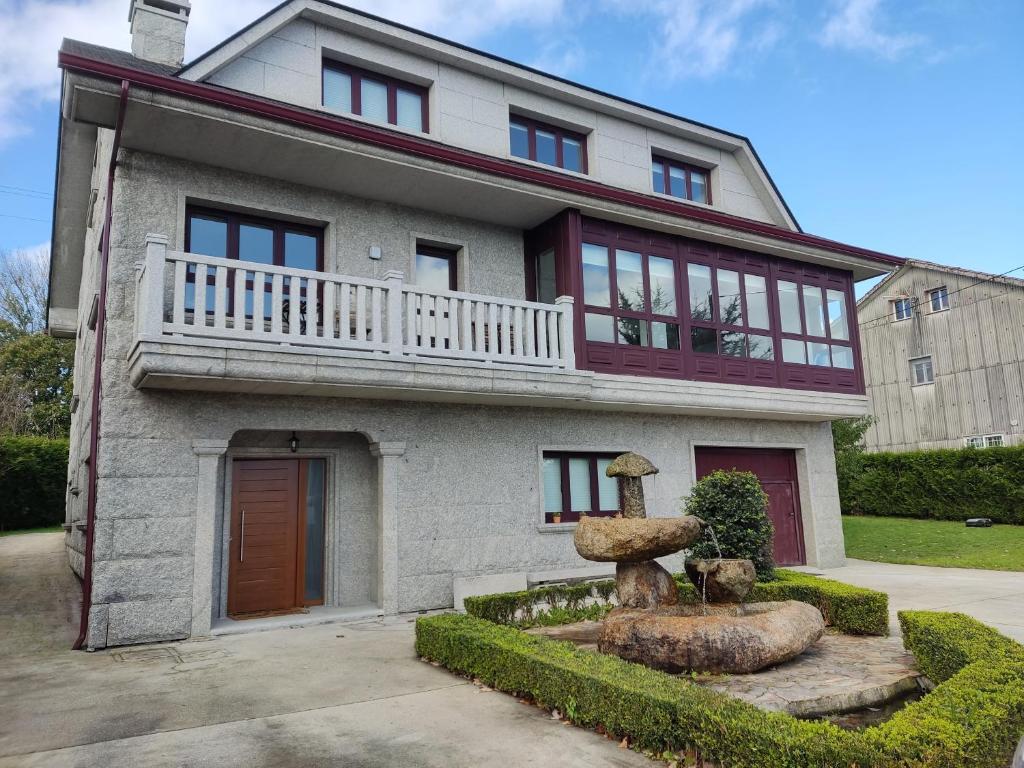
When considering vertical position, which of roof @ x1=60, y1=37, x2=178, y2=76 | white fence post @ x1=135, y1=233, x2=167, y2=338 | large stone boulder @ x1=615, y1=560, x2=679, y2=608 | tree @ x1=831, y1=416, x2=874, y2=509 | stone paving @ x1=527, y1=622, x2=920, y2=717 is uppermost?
roof @ x1=60, y1=37, x2=178, y2=76

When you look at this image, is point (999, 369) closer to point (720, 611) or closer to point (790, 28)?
point (790, 28)

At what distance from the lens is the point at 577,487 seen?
1248 cm

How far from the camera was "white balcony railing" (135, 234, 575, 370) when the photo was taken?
823 centimetres

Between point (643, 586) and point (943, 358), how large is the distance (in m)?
25.1

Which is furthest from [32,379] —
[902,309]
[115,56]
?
[902,309]

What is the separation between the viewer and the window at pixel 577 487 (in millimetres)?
12172

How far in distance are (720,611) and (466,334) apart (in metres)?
4.93

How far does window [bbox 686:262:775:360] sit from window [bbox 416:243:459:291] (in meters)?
4.26

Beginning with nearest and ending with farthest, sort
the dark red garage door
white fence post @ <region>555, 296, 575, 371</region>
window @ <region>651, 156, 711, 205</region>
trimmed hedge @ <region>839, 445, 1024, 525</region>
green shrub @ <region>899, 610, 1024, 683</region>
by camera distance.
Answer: green shrub @ <region>899, 610, 1024, 683</region> → white fence post @ <region>555, 296, 575, 371</region> → the dark red garage door → window @ <region>651, 156, 711, 205</region> → trimmed hedge @ <region>839, 445, 1024, 525</region>

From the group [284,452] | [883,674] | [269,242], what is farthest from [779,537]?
[269,242]

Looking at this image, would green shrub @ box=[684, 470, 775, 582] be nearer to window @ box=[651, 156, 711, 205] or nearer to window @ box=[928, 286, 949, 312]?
window @ box=[651, 156, 711, 205]

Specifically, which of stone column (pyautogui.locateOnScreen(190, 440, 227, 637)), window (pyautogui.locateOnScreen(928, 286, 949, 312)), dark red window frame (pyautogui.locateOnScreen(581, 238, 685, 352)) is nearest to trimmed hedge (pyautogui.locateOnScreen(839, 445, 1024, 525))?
window (pyautogui.locateOnScreen(928, 286, 949, 312))

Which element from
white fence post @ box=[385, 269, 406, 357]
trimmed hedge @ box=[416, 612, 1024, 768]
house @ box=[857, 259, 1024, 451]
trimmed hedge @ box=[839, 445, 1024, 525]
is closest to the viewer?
trimmed hedge @ box=[416, 612, 1024, 768]

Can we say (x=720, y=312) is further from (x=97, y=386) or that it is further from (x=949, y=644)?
Result: (x=97, y=386)
